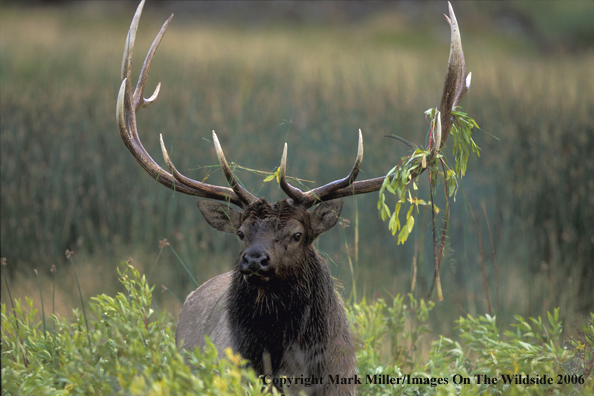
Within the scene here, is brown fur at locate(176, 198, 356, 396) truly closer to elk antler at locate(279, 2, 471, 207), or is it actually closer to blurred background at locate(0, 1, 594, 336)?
elk antler at locate(279, 2, 471, 207)

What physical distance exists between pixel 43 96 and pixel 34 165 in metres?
1.16

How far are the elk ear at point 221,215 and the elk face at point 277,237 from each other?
0.01 metres

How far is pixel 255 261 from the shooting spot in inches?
103

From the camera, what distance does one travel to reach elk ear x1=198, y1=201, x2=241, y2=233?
315 cm

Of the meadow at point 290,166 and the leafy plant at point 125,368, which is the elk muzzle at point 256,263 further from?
the meadow at point 290,166

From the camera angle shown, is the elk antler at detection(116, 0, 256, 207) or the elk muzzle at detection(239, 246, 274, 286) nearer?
the elk muzzle at detection(239, 246, 274, 286)

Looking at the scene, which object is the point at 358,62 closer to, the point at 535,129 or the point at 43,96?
the point at 535,129

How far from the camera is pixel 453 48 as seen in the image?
285 centimetres

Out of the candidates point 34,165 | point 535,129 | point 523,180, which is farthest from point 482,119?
point 34,165

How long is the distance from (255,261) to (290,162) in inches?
159

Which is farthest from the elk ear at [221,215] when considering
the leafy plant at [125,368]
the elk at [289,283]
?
the leafy plant at [125,368]

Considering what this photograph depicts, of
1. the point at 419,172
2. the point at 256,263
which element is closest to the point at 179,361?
the point at 256,263

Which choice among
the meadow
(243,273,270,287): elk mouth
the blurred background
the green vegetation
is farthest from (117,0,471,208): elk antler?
the meadow

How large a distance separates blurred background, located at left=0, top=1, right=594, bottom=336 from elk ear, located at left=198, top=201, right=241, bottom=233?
131cm
